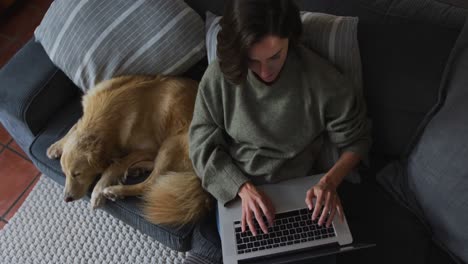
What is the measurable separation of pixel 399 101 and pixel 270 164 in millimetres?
420

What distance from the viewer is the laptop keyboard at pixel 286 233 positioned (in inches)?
39.3

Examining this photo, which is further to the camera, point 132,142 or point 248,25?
point 132,142

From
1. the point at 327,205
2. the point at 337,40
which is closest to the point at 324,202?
the point at 327,205

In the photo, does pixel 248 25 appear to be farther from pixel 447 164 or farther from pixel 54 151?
pixel 54 151

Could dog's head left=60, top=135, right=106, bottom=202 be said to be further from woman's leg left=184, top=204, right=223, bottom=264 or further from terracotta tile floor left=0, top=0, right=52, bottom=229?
terracotta tile floor left=0, top=0, right=52, bottom=229

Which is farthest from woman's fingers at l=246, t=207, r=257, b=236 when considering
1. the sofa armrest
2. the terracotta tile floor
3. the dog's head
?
the terracotta tile floor

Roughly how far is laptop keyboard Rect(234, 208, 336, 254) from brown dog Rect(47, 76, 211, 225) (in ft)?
0.74

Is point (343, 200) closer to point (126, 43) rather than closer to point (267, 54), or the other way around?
point (267, 54)

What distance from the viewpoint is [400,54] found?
1.08 metres

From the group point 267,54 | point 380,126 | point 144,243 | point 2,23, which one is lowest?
point 144,243

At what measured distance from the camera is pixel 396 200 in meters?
1.16

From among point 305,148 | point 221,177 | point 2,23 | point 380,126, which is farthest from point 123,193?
point 2,23

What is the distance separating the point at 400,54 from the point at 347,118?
0.25 m

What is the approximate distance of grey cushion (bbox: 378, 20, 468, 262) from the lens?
0.95 m
